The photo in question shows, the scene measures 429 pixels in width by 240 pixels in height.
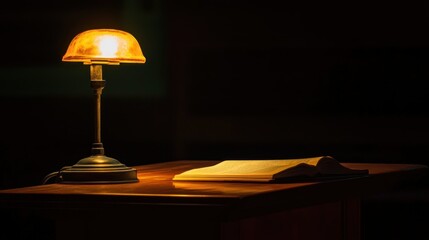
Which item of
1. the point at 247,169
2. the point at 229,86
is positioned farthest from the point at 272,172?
the point at 229,86

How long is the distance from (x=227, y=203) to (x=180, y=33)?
3.15 m

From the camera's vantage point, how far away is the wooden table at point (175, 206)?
201cm

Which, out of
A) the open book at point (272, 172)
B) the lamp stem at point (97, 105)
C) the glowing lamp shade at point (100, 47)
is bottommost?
the open book at point (272, 172)

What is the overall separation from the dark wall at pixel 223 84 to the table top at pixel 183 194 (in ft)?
6.52

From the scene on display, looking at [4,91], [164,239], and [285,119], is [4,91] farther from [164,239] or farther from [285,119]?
[164,239]

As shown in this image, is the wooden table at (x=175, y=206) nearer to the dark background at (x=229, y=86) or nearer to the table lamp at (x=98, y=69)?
the table lamp at (x=98, y=69)

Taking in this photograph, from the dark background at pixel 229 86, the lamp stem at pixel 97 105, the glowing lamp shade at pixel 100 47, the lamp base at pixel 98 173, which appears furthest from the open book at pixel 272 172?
the dark background at pixel 229 86

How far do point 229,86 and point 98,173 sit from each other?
2.47m

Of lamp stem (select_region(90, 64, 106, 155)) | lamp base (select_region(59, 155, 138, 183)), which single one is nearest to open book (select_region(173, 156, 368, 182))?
lamp base (select_region(59, 155, 138, 183))

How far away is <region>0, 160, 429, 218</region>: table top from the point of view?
2.01 metres

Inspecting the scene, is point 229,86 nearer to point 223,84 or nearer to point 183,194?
point 223,84

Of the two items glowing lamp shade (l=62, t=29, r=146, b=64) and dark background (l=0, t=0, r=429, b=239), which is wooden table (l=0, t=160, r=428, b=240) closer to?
glowing lamp shade (l=62, t=29, r=146, b=64)

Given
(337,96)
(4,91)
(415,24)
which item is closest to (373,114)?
(337,96)

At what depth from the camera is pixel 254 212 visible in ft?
6.84
